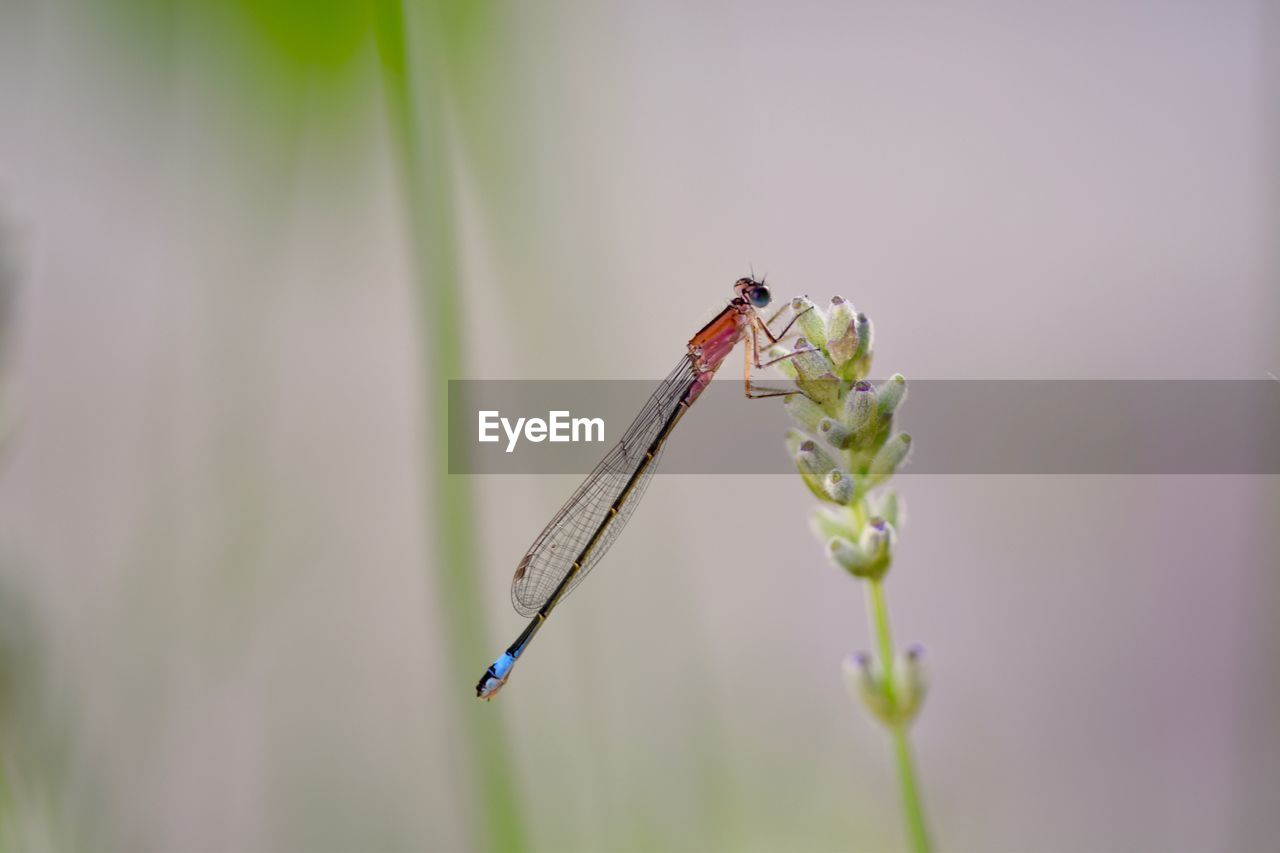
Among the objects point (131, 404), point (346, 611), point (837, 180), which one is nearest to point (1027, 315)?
point (837, 180)

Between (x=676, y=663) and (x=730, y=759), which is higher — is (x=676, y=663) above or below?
above

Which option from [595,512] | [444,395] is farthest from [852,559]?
[595,512]

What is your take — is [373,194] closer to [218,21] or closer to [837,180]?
[218,21]

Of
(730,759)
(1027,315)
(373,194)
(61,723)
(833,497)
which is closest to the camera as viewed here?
(833,497)

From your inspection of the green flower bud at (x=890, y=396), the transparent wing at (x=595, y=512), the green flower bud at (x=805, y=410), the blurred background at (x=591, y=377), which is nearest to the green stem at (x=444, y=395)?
the blurred background at (x=591, y=377)

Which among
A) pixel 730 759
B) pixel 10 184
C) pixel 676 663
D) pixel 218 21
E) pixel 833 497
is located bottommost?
pixel 730 759

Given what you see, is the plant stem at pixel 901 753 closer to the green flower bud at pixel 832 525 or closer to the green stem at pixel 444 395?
the green flower bud at pixel 832 525

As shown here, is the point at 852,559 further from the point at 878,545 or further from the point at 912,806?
the point at 912,806
